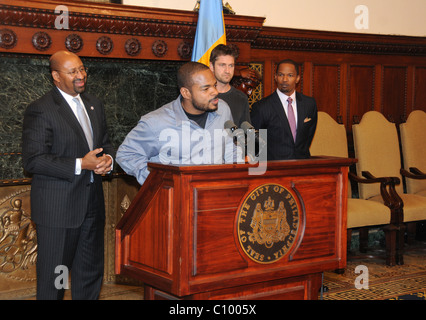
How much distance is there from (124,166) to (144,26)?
1757 mm

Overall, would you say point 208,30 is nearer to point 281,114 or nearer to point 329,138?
point 281,114

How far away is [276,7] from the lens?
5988 mm

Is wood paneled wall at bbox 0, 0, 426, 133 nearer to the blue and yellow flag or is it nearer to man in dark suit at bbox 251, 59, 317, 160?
the blue and yellow flag

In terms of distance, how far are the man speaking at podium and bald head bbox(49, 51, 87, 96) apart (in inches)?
18.8

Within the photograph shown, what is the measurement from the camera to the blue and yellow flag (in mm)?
4738

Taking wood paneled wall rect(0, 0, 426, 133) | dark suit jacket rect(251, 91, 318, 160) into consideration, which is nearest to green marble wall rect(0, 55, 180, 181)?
wood paneled wall rect(0, 0, 426, 133)

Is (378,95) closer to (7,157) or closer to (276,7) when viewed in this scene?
(276,7)

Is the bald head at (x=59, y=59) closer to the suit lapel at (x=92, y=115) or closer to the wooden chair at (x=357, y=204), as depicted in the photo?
the suit lapel at (x=92, y=115)

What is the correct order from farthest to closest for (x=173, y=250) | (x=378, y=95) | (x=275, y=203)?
(x=378, y=95), (x=275, y=203), (x=173, y=250)

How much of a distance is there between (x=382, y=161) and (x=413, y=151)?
47 cm

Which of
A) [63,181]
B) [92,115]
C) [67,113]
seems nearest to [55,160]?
[63,181]

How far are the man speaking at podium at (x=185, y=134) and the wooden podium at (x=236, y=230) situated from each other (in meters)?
0.35

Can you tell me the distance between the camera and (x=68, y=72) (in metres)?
3.51
